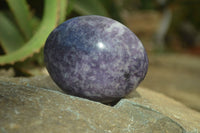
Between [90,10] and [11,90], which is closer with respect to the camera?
[11,90]

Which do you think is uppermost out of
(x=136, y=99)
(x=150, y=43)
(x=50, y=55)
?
(x=50, y=55)

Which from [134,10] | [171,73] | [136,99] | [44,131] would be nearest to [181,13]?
[134,10]

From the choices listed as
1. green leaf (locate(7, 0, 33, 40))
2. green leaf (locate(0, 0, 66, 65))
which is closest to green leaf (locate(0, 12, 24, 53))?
green leaf (locate(7, 0, 33, 40))

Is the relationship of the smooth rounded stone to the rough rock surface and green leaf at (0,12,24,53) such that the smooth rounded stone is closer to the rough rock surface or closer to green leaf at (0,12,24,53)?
the rough rock surface

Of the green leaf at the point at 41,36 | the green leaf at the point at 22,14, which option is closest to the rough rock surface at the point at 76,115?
the green leaf at the point at 41,36

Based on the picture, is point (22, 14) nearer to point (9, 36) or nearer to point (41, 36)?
point (9, 36)

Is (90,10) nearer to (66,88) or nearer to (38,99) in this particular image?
(66,88)
